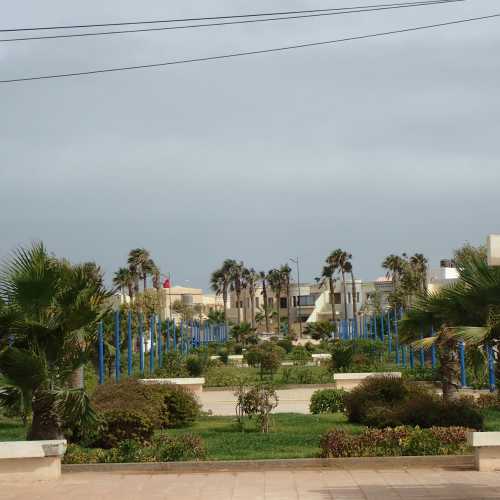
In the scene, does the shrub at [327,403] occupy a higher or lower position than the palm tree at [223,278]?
lower

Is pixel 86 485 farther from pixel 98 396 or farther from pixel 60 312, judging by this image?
pixel 98 396

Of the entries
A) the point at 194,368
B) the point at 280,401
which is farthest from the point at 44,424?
the point at 194,368

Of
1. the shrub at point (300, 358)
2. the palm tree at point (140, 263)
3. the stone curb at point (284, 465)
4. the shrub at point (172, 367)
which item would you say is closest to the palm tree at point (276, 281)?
the palm tree at point (140, 263)

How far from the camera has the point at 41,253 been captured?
13.7 metres

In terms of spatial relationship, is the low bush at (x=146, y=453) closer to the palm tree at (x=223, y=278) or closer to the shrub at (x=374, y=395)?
the shrub at (x=374, y=395)

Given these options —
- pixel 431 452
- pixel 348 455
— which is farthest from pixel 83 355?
pixel 431 452

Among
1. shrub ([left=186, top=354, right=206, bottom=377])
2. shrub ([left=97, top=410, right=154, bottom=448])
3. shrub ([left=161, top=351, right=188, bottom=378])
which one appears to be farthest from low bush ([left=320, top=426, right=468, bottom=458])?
shrub ([left=186, top=354, right=206, bottom=377])

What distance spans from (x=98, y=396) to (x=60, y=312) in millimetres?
5324

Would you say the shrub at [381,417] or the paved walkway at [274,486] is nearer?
the paved walkway at [274,486]

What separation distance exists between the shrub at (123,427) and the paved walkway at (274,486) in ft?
8.54

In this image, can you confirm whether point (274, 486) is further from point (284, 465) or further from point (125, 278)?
point (125, 278)

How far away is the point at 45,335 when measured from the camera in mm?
13742

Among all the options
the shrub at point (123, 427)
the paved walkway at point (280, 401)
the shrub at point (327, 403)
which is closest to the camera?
the shrub at point (123, 427)

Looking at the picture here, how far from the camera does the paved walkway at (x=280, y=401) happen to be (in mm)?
27375
